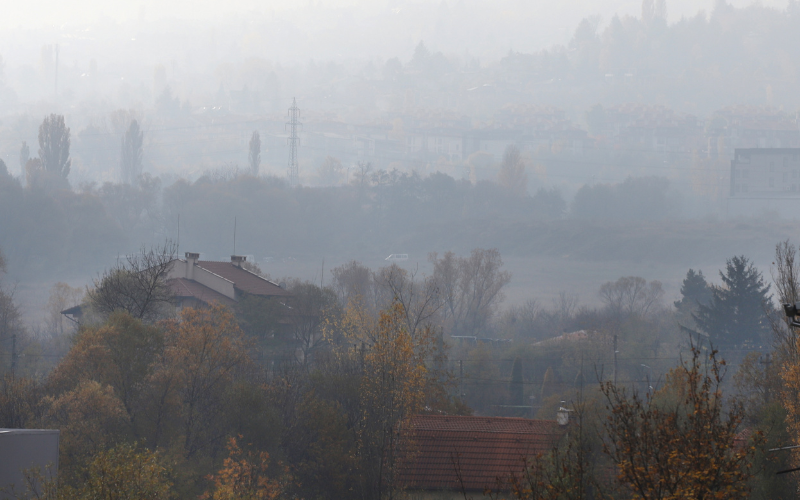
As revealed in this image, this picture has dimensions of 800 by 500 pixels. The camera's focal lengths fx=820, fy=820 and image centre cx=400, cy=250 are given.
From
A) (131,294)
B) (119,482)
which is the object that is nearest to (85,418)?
(131,294)

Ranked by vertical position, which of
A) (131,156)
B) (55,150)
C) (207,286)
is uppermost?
(131,156)

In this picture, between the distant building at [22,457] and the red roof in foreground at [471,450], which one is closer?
the distant building at [22,457]

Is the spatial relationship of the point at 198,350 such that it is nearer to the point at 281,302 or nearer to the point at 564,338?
the point at 281,302

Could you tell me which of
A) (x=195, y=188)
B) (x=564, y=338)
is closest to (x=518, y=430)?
(x=564, y=338)

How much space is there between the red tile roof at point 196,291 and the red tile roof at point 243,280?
1.37 m

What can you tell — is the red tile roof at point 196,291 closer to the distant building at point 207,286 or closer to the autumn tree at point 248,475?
the distant building at point 207,286

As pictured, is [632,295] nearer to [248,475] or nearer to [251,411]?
[251,411]

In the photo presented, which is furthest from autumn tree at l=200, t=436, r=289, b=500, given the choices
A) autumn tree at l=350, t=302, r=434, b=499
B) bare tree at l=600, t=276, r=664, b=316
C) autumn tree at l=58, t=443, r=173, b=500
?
bare tree at l=600, t=276, r=664, b=316

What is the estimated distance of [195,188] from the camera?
152875 millimetres

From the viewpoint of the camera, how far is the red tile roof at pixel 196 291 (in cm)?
5094

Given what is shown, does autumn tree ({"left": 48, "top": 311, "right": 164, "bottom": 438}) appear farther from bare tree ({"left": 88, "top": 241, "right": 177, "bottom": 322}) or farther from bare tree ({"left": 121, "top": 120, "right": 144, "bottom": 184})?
bare tree ({"left": 121, "top": 120, "right": 144, "bottom": 184})

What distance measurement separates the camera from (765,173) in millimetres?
164500

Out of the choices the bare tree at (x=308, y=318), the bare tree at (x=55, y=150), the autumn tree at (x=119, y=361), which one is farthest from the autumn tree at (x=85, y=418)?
the bare tree at (x=55, y=150)

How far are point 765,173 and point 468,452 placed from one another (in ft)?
511
